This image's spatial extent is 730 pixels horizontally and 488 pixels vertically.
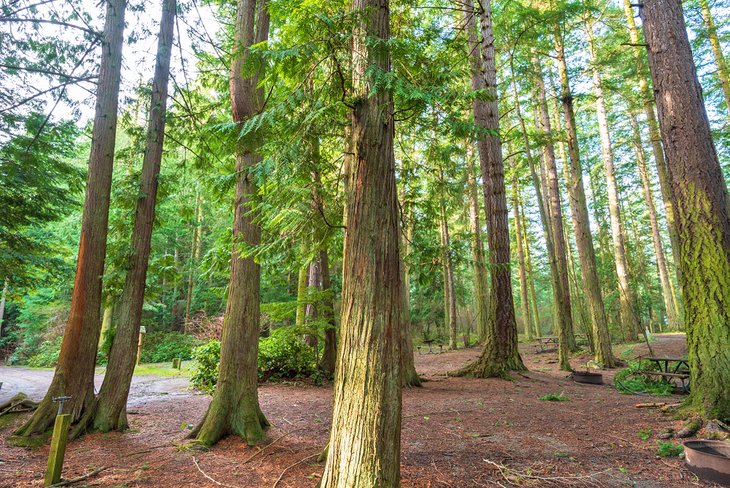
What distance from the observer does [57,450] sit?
3.62 m

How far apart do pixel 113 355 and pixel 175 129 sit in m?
4.41

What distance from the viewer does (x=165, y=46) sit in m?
6.91

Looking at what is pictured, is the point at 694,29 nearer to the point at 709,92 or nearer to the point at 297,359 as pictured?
the point at 709,92

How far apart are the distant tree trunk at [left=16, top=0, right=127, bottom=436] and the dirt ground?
2.04 feet

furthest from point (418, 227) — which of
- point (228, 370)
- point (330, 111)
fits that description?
point (228, 370)

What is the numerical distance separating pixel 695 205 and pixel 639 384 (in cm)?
415

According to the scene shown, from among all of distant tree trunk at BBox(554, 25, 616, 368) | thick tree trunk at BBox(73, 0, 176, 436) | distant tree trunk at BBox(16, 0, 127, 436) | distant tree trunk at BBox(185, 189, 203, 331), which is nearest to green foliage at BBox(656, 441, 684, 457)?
→ distant tree trunk at BBox(554, 25, 616, 368)

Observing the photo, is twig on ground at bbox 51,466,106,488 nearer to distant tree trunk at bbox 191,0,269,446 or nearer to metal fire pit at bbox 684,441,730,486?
distant tree trunk at bbox 191,0,269,446

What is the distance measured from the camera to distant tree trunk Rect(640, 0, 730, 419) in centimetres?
475

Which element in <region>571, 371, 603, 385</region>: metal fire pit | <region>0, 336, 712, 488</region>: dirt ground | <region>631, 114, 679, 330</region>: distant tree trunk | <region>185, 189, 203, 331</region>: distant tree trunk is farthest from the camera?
<region>185, 189, 203, 331</region>: distant tree trunk

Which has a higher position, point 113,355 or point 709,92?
point 709,92

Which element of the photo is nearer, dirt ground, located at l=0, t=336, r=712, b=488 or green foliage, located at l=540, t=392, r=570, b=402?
dirt ground, located at l=0, t=336, r=712, b=488

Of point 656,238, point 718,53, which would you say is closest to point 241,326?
point 718,53

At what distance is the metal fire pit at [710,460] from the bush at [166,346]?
18649 mm
